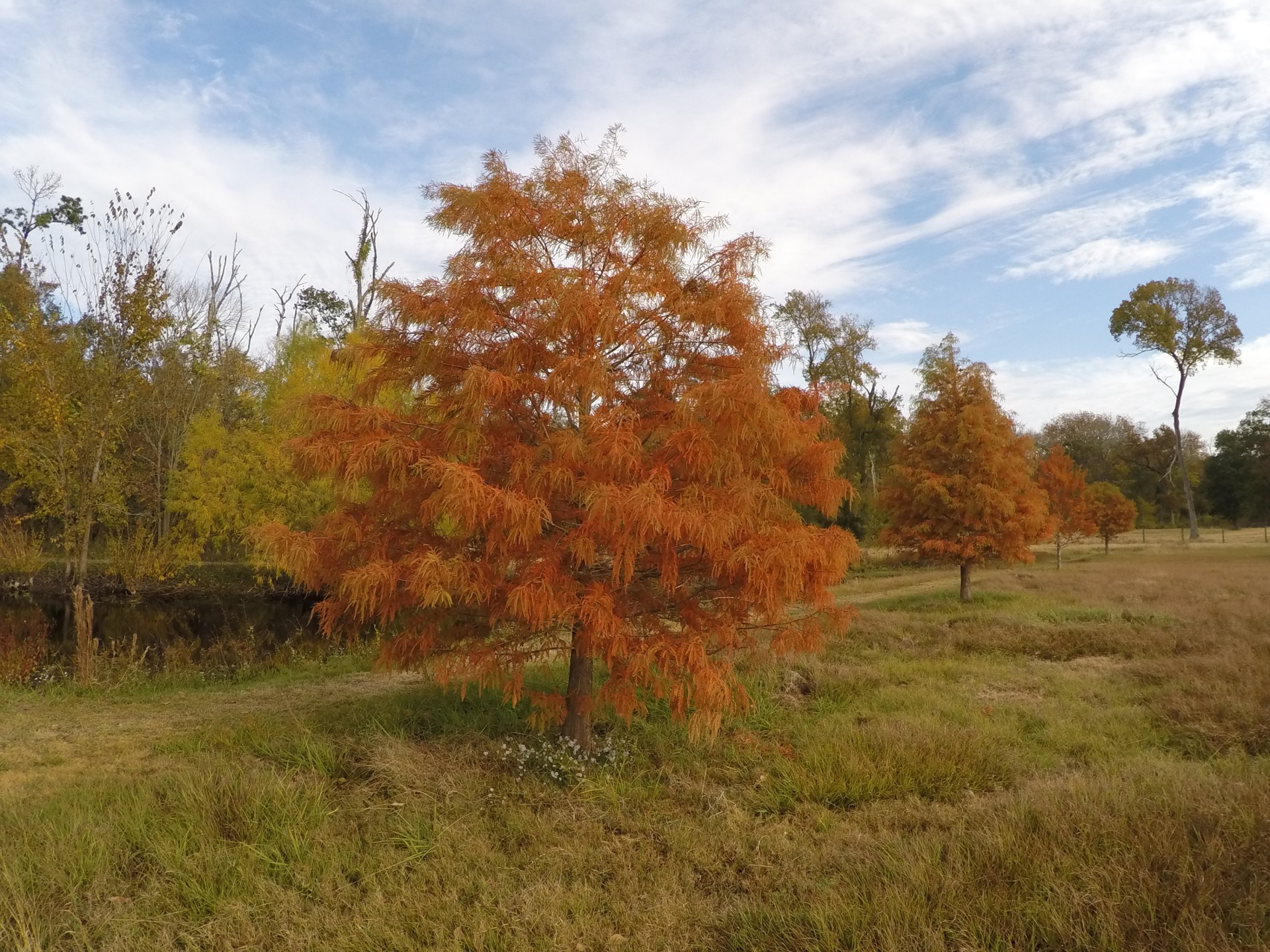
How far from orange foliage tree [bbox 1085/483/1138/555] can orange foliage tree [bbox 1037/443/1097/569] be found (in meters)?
0.67

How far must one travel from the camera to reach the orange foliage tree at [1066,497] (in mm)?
29469

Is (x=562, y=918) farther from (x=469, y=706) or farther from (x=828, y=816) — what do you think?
(x=469, y=706)

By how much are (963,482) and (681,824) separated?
1516 cm

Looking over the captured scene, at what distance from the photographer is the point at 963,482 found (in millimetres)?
18234

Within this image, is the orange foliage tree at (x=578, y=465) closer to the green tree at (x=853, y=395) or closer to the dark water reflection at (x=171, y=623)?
the dark water reflection at (x=171, y=623)

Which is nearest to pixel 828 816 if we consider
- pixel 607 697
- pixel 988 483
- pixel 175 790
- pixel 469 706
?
pixel 607 697

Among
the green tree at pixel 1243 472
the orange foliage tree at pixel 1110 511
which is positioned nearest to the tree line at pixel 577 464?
the orange foliage tree at pixel 1110 511

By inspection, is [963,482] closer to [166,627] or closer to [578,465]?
[578,465]

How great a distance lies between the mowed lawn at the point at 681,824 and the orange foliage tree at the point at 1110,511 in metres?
24.5

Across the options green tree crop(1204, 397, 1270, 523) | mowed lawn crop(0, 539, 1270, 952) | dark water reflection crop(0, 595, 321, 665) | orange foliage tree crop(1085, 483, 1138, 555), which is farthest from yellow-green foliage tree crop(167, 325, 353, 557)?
green tree crop(1204, 397, 1270, 523)

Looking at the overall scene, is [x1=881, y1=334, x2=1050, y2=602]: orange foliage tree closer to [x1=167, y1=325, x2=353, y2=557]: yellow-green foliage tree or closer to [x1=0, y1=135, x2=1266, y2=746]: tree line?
[x1=0, y1=135, x2=1266, y2=746]: tree line

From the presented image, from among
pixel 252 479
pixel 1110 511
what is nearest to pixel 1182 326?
pixel 1110 511

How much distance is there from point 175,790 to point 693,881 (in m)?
3.87

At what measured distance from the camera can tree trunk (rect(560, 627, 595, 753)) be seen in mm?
6660
